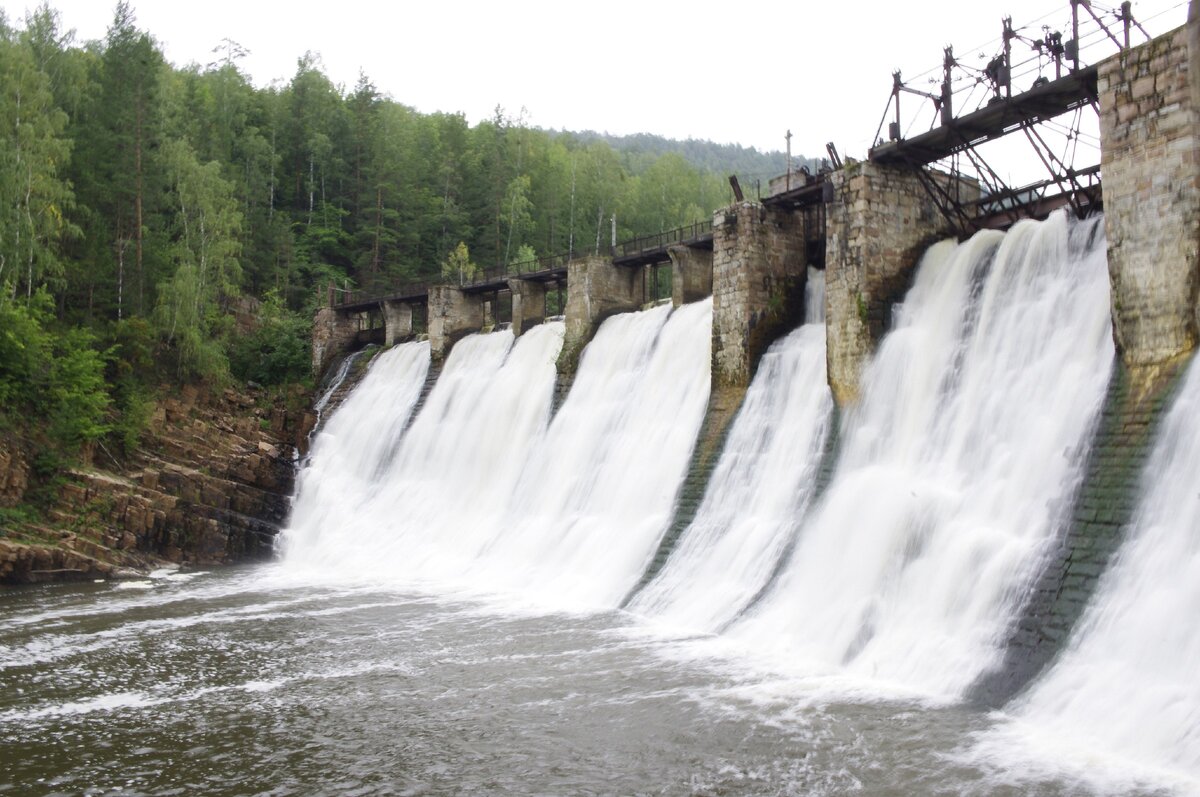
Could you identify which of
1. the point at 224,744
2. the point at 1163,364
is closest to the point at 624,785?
the point at 224,744

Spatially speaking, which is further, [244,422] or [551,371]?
[244,422]

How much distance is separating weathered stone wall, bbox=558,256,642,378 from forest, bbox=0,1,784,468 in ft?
44.9

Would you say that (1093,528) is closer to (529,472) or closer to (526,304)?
(529,472)

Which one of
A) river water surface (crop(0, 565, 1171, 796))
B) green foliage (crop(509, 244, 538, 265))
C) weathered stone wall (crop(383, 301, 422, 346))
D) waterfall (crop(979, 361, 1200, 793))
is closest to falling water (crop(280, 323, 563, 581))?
weathered stone wall (crop(383, 301, 422, 346))

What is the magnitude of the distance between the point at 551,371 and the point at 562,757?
2035 centimetres

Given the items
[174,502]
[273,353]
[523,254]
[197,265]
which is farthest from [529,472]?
[523,254]

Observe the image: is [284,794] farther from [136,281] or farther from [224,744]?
[136,281]

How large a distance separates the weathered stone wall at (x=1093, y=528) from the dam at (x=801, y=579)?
4cm

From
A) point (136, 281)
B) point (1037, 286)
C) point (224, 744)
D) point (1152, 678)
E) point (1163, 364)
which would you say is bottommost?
point (224, 744)

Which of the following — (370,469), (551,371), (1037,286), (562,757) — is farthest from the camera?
(370,469)

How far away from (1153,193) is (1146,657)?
22.1 feet

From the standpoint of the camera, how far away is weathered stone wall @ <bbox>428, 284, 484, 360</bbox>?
36.5 meters

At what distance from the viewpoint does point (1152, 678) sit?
9766 millimetres

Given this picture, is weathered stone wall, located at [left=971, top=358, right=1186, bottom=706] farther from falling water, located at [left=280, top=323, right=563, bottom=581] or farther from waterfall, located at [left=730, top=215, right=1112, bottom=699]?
falling water, located at [left=280, top=323, right=563, bottom=581]
